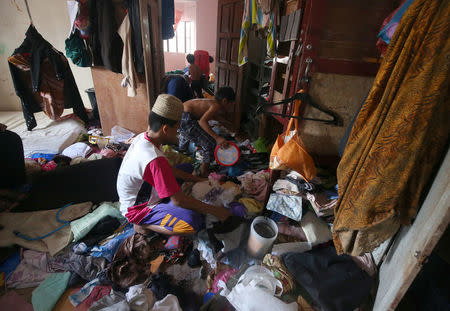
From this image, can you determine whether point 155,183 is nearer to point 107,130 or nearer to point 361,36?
point 361,36

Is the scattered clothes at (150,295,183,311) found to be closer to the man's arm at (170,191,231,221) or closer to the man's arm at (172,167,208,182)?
the man's arm at (170,191,231,221)

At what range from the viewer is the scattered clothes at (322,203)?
1.54 metres

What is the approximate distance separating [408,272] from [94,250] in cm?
218

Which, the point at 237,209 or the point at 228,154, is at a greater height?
the point at 228,154

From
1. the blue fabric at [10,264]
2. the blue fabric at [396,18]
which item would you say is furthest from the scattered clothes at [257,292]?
the blue fabric at [10,264]

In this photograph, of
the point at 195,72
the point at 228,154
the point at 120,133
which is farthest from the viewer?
the point at 195,72

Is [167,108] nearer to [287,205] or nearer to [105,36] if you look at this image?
[287,205]

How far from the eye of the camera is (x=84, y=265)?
69.6 inches

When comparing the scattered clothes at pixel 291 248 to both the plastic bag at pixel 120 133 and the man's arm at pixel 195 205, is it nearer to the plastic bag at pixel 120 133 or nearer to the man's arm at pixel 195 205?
the man's arm at pixel 195 205

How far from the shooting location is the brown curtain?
2.72 feet

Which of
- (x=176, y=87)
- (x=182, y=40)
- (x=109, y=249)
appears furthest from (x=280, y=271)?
(x=182, y=40)

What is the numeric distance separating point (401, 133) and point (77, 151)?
3.81 meters

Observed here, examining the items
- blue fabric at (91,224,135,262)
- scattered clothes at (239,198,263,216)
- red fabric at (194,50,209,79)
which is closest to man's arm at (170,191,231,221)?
scattered clothes at (239,198,263,216)

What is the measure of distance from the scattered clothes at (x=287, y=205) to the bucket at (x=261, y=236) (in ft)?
0.41
